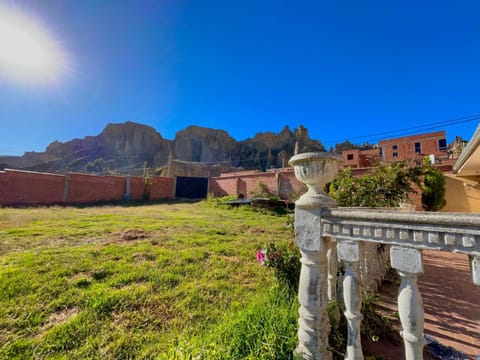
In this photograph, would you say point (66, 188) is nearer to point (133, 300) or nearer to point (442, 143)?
point (133, 300)

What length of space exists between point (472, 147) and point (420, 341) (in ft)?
11.1

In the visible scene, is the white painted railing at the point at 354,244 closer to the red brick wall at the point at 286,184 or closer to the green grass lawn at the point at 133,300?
the green grass lawn at the point at 133,300

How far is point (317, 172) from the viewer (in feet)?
3.95

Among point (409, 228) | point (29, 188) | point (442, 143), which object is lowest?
point (409, 228)

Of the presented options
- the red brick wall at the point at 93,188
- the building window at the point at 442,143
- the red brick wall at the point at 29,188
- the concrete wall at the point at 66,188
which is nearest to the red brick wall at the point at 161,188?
the concrete wall at the point at 66,188

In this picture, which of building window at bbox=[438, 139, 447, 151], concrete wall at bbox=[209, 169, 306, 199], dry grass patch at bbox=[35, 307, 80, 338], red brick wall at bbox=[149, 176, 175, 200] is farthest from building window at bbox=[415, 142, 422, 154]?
dry grass patch at bbox=[35, 307, 80, 338]

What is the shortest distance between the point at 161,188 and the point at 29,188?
22.3 feet

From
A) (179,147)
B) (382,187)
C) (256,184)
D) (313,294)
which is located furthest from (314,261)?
(179,147)

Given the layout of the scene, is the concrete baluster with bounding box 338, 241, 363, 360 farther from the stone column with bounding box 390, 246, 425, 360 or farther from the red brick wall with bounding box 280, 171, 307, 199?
the red brick wall with bounding box 280, 171, 307, 199

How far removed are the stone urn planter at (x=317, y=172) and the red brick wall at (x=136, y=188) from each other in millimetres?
14325

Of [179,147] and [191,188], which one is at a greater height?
[179,147]

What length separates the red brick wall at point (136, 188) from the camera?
530 inches

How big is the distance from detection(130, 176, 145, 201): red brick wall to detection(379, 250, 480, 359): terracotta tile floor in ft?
46.2

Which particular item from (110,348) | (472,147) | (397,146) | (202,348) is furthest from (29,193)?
(397,146)
